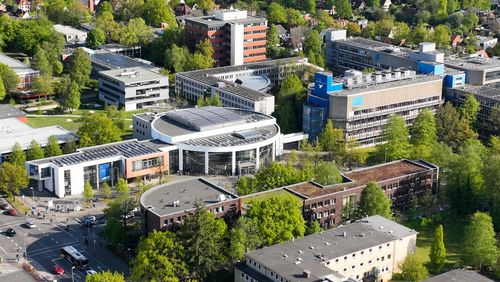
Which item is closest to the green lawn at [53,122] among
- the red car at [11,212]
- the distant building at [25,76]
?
the distant building at [25,76]

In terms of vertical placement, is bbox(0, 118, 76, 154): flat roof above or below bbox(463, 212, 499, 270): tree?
above

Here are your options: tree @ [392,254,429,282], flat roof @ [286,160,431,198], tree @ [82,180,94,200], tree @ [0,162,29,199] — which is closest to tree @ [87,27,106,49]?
tree @ [0,162,29,199]

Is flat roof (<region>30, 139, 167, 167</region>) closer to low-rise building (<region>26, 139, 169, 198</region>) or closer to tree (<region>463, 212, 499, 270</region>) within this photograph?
low-rise building (<region>26, 139, 169, 198</region>)

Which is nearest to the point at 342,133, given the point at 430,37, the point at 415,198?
the point at 415,198

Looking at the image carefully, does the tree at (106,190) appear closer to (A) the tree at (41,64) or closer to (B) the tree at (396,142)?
(B) the tree at (396,142)

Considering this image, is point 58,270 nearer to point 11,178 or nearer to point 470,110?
point 11,178

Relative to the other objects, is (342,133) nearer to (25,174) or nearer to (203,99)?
(203,99)
